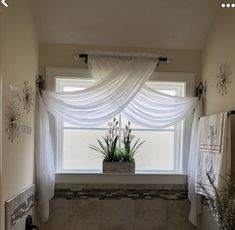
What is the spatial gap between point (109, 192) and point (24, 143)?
3.19ft

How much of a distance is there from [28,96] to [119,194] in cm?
121

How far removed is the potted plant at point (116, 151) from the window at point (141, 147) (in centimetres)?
6

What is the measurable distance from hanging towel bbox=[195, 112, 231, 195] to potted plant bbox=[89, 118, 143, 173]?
0.62 m

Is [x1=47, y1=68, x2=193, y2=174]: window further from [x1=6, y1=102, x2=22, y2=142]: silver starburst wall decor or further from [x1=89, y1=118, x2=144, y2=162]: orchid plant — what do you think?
[x1=6, y1=102, x2=22, y2=142]: silver starburst wall decor

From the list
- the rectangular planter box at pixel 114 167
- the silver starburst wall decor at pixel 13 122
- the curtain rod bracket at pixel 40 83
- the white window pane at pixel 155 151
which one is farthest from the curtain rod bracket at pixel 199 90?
the silver starburst wall decor at pixel 13 122

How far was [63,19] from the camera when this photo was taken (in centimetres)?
301

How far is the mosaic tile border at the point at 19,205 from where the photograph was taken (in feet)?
7.01

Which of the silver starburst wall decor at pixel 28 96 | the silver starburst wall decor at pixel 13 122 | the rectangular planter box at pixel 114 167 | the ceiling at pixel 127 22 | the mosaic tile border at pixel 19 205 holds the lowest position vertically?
the mosaic tile border at pixel 19 205

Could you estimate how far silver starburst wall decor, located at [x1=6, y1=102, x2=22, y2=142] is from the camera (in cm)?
218

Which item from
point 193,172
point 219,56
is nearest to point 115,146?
point 193,172

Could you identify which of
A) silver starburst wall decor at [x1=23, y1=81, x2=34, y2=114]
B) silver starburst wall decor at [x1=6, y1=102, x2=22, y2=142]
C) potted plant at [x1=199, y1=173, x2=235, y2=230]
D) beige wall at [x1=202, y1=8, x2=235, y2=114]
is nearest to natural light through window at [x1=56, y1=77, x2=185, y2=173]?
beige wall at [x1=202, y1=8, x2=235, y2=114]

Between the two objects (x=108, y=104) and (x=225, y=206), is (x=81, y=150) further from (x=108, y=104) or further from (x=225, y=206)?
(x=225, y=206)

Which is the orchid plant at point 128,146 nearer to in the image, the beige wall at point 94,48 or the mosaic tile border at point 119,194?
the mosaic tile border at point 119,194

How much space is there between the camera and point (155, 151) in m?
3.39
